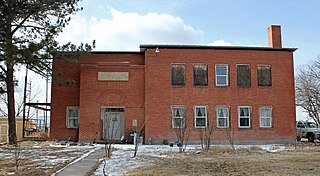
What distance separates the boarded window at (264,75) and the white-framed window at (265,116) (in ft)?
6.10

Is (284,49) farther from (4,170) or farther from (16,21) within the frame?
(4,170)

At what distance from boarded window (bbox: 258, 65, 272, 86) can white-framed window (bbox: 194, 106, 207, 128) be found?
496 centimetres

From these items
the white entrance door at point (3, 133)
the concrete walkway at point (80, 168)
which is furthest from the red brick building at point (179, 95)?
the concrete walkway at point (80, 168)

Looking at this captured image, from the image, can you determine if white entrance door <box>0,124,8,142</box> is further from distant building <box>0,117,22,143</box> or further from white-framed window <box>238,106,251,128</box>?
white-framed window <box>238,106,251,128</box>

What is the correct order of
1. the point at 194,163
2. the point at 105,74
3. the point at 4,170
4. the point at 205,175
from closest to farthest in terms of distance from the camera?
the point at 205,175
the point at 4,170
the point at 194,163
the point at 105,74

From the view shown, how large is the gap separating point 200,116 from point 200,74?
3.16 meters

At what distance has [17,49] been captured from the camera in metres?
23.0

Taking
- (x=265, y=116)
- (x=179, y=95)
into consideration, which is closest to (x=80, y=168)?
(x=179, y=95)

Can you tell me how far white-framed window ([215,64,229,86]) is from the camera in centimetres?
2898

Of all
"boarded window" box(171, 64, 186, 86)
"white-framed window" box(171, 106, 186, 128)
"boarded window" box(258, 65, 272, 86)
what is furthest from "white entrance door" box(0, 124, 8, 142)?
"boarded window" box(258, 65, 272, 86)

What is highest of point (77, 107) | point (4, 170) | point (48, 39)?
point (48, 39)

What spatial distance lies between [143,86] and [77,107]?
211 inches

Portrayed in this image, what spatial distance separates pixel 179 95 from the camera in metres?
28.3

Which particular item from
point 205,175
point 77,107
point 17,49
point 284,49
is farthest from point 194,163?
point 284,49
